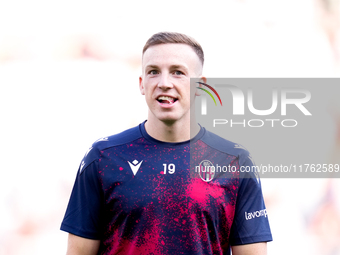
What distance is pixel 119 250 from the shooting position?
210 centimetres

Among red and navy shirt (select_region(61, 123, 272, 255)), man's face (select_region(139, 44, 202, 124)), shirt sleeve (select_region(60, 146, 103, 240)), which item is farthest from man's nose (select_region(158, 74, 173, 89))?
shirt sleeve (select_region(60, 146, 103, 240))

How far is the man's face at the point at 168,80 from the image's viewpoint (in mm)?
2145

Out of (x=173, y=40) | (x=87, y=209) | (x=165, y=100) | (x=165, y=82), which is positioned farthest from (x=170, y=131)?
(x=87, y=209)

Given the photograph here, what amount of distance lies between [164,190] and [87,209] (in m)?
0.46

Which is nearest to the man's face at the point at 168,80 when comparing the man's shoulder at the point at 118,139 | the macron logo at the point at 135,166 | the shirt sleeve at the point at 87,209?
the man's shoulder at the point at 118,139

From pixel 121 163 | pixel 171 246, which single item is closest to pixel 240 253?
pixel 171 246

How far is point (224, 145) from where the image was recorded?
2.37 m

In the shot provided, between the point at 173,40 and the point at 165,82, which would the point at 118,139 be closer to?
the point at 165,82

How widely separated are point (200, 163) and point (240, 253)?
22.9 inches

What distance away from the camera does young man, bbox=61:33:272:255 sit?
6.86 feet

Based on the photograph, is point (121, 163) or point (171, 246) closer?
point (171, 246)

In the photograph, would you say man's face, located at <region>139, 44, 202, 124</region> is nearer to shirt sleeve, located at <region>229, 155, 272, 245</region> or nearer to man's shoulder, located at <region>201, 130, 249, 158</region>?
man's shoulder, located at <region>201, 130, 249, 158</region>

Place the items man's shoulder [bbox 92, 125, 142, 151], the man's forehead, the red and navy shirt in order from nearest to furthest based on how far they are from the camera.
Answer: the red and navy shirt, the man's forehead, man's shoulder [bbox 92, 125, 142, 151]

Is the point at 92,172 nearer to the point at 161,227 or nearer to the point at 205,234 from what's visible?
the point at 161,227
